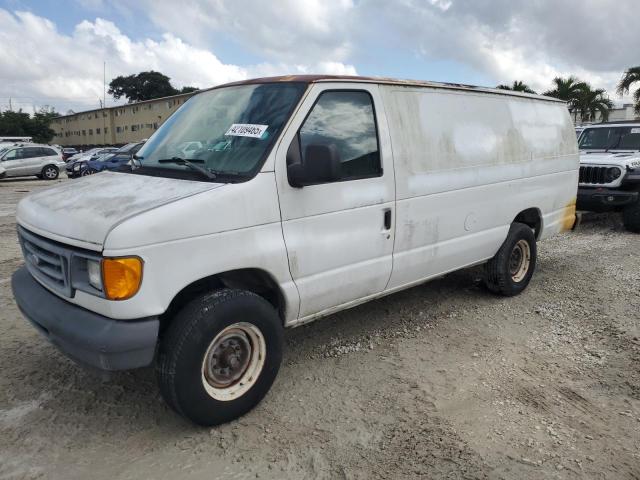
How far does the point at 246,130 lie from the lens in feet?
10.7

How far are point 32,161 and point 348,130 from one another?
75.6 feet

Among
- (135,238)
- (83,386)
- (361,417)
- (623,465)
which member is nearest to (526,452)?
(623,465)

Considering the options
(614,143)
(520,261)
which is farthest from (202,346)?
(614,143)

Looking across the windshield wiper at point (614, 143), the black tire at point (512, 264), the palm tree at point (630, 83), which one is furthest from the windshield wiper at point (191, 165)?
the palm tree at point (630, 83)

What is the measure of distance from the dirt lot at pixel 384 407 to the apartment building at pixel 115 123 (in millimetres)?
44808

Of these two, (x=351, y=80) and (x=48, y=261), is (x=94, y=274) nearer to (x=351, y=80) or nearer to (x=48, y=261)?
(x=48, y=261)

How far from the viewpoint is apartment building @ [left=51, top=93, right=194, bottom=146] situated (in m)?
53.3

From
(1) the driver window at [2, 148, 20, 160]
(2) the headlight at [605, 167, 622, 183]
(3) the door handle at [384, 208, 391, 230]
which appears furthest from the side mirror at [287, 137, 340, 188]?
(1) the driver window at [2, 148, 20, 160]

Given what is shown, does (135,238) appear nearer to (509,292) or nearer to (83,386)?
(83,386)

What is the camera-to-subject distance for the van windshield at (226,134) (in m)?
3.15

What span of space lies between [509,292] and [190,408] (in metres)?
3.70

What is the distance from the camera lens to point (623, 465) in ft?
8.99

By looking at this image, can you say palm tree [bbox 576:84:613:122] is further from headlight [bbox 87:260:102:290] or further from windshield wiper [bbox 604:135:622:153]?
headlight [bbox 87:260:102:290]

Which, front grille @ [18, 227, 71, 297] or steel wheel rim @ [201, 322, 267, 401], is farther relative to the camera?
steel wheel rim @ [201, 322, 267, 401]
